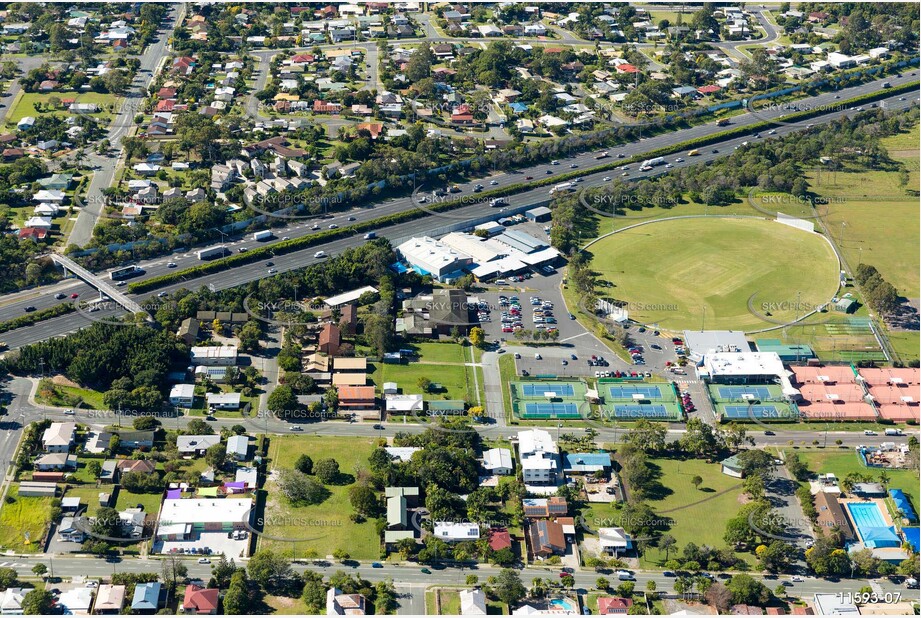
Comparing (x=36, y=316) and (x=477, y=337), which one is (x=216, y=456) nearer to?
(x=477, y=337)

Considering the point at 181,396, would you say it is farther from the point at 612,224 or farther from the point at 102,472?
the point at 612,224

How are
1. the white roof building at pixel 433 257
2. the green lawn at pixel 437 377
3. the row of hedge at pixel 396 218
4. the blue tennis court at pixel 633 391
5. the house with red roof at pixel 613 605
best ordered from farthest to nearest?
the white roof building at pixel 433 257 < the row of hedge at pixel 396 218 < the blue tennis court at pixel 633 391 < the green lawn at pixel 437 377 < the house with red roof at pixel 613 605

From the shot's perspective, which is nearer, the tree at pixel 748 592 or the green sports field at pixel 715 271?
the tree at pixel 748 592

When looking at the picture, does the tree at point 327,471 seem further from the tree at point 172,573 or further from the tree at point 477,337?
the tree at point 477,337

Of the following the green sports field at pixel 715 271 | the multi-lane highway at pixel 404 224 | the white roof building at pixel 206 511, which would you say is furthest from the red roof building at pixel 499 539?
the multi-lane highway at pixel 404 224

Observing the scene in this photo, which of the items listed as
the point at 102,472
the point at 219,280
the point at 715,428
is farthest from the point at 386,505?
the point at 219,280

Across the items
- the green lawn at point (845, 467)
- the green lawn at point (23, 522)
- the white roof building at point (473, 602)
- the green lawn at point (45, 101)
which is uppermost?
the green lawn at point (23, 522)

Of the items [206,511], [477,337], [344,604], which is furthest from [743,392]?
[206,511]

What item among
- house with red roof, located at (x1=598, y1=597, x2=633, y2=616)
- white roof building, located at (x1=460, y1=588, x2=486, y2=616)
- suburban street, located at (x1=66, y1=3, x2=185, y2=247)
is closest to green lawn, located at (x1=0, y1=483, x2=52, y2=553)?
white roof building, located at (x1=460, y1=588, x2=486, y2=616)

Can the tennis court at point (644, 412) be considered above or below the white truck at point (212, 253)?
below
